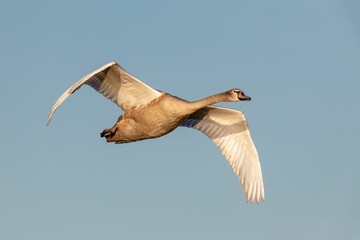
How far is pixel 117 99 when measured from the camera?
25484 mm

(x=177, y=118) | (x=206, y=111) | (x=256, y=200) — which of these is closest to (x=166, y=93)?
(x=177, y=118)

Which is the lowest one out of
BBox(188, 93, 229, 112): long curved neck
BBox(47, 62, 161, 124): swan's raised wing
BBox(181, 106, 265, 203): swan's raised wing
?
BBox(181, 106, 265, 203): swan's raised wing

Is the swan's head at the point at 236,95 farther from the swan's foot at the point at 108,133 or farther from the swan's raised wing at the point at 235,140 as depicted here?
the swan's foot at the point at 108,133

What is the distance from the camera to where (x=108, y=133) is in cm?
2503

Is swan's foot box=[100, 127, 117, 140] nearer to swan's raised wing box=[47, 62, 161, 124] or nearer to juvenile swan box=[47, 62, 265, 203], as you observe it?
juvenile swan box=[47, 62, 265, 203]

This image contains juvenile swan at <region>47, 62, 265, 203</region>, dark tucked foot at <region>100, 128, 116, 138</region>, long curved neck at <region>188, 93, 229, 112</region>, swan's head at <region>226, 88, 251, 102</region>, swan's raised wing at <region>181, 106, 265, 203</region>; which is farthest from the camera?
swan's raised wing at <region>181, 106, 265, 203</region>

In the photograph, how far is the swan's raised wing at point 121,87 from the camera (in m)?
24.7

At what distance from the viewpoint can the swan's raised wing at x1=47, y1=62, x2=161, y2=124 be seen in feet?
81.1

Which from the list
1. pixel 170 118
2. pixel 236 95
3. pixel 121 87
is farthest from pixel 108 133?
pixel 236 95

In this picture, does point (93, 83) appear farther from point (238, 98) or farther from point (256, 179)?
point (256, 179)

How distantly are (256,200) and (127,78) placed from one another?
19.0 ft

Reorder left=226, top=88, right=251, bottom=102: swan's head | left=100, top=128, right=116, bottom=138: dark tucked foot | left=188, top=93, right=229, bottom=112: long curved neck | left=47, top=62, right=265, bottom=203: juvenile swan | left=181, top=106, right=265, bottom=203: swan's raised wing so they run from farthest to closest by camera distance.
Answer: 1. left=181, top=106, right=265, bottom=203: swan's raised wing
2. left=100, top=128, right=116, bottom=138: dark tucked foot
3. left=226, top=88, right=251, bottom=102: swan's head
4. left=188, top=93, right=229, bottom=112: long curved neck
5. left=47, top=62, right=265, bottom=203: juvenile swan

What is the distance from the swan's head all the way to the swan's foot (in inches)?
135

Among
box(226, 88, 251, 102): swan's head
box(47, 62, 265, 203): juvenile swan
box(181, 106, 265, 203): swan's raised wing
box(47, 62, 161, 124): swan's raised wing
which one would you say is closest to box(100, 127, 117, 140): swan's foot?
box(47, 62, 265, 203): juvenile swan
